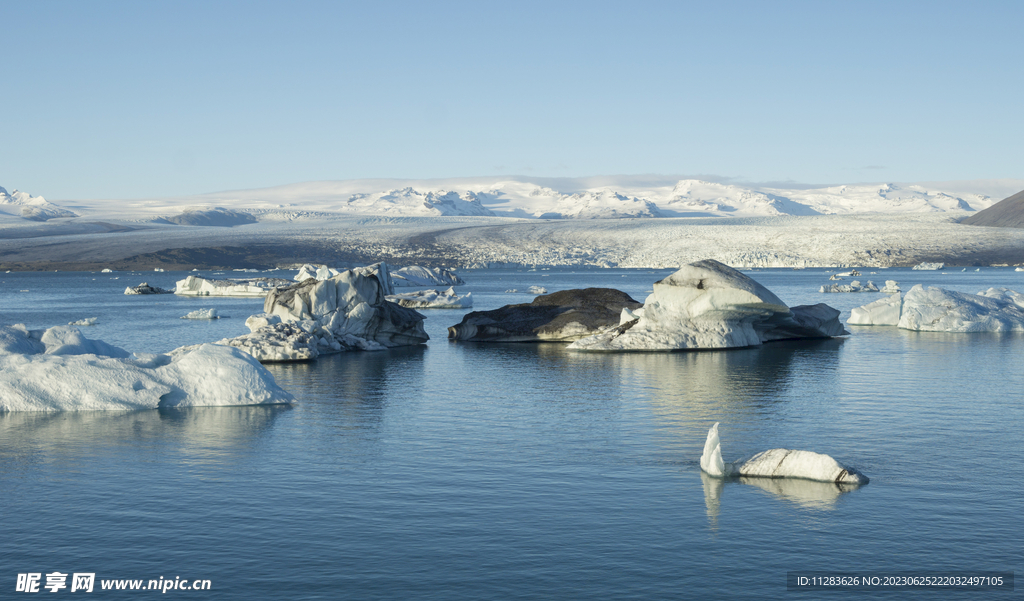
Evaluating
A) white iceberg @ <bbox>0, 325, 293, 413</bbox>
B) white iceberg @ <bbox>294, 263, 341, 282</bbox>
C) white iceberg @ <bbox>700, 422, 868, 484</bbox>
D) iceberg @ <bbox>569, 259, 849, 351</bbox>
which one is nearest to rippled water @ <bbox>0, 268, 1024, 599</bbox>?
white iceberg @ <bbox>700, 422, 868, 484</bbox>

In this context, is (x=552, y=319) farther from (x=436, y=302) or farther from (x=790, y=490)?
(x=436, y=302)

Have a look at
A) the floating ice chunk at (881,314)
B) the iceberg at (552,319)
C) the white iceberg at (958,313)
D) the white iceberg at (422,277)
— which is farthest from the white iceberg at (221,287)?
the white iceberg at (958,313)

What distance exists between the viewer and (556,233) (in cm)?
14950

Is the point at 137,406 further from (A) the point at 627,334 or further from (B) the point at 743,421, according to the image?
(A) the point at 627,334

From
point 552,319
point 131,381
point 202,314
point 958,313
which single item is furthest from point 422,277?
point 131,381

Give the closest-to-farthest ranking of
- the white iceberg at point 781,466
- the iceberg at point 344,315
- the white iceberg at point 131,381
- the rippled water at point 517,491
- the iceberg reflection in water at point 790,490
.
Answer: the rippled water at point 517,491 < the iceberg reflection in water at point 790,490 < the white iceberg at point 781,466 < the white iceberg at point 131,381 < the iceberg at point 344,315

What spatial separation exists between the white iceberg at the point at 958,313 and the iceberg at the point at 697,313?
8458mm

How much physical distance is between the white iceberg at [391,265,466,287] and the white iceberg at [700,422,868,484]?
69.3 m

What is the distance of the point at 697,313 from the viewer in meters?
26.1

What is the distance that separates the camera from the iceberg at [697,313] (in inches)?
1003

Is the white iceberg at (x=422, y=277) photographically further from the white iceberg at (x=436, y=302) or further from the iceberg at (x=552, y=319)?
the iceberg at (x=552, y=319)

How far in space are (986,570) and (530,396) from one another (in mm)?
10616

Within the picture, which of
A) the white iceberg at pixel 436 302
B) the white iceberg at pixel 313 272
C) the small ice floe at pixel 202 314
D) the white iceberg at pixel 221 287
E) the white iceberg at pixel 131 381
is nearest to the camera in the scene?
the white iceberg at pixel 131 381

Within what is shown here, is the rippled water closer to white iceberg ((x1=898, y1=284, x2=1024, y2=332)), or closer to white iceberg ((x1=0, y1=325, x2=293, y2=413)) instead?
white iceberg ((x1=0, y1=325, x2=293, y2=413))
